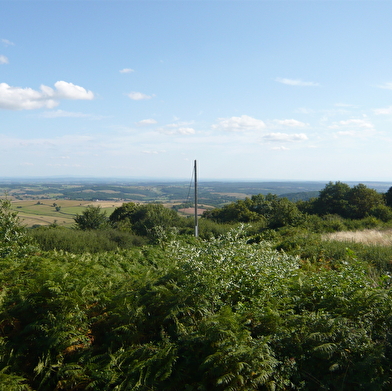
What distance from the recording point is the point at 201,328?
4.56m

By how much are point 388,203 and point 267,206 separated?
41.7 ft

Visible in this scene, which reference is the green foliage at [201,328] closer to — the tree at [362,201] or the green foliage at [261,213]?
the green foliage at [261,213]

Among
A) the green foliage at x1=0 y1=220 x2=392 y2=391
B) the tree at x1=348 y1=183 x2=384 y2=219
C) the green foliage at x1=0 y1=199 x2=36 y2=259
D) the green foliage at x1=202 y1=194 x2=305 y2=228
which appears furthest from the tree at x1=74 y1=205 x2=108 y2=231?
the tree at x1=348 y1=183 x2=384 y2=219

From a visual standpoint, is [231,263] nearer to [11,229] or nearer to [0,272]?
[0,272]

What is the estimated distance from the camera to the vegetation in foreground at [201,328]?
3.97 metres

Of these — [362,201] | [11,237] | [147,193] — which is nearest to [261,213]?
[362,201]

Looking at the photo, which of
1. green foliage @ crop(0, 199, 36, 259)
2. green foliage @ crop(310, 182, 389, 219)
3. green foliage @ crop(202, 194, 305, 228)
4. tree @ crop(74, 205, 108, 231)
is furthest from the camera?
green foliage @ crop(310, 182, 389, 219)

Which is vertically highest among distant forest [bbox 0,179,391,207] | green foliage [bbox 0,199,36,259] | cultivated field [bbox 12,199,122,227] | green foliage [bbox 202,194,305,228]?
green foliage [bbox 0,199,36,259]

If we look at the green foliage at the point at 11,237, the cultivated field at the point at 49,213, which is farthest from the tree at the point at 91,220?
the green foliage at the point at 11,237

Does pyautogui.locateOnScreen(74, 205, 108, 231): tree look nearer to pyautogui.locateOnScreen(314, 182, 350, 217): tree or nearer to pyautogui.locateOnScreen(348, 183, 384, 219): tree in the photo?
pyautogui.locateOnScreen(314, 182, 350, 217): tree

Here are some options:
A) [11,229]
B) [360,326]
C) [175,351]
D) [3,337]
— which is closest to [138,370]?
[175,351]

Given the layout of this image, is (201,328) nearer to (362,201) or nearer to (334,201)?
(362,201)

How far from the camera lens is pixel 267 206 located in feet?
115

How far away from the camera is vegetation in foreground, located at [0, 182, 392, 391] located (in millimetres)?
3969
